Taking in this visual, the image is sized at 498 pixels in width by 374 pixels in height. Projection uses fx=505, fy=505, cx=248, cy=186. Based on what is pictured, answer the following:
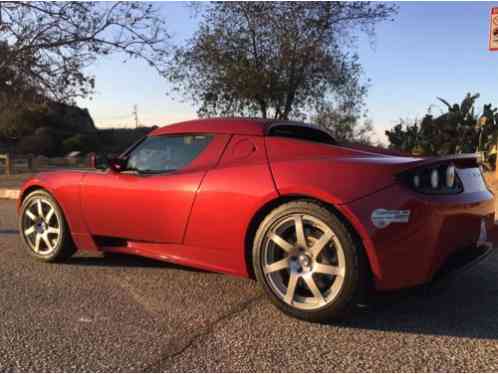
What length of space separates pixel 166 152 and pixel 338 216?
5.29ft

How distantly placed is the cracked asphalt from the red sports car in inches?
9.0

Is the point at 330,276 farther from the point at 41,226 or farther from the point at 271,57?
the point at 271,57

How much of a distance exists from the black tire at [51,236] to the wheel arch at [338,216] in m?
1.90

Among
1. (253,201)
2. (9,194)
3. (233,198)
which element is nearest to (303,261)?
(253,201)

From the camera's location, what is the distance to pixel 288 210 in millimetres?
3141

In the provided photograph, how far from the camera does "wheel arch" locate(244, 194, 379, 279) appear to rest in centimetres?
290

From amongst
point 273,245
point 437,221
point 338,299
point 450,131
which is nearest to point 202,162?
point 273,245

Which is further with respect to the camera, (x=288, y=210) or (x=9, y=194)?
(x=9, y=194)

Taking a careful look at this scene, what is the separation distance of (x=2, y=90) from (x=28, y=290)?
35.2 ft

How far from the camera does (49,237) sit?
4551 mm

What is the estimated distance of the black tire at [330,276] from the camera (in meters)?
2.93

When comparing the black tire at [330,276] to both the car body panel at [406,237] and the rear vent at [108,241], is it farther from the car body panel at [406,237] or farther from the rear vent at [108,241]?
the rear vent at [108,241]

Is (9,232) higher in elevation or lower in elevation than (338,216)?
lower

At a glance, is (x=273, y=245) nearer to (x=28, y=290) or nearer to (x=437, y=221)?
(x=437, y=221)
